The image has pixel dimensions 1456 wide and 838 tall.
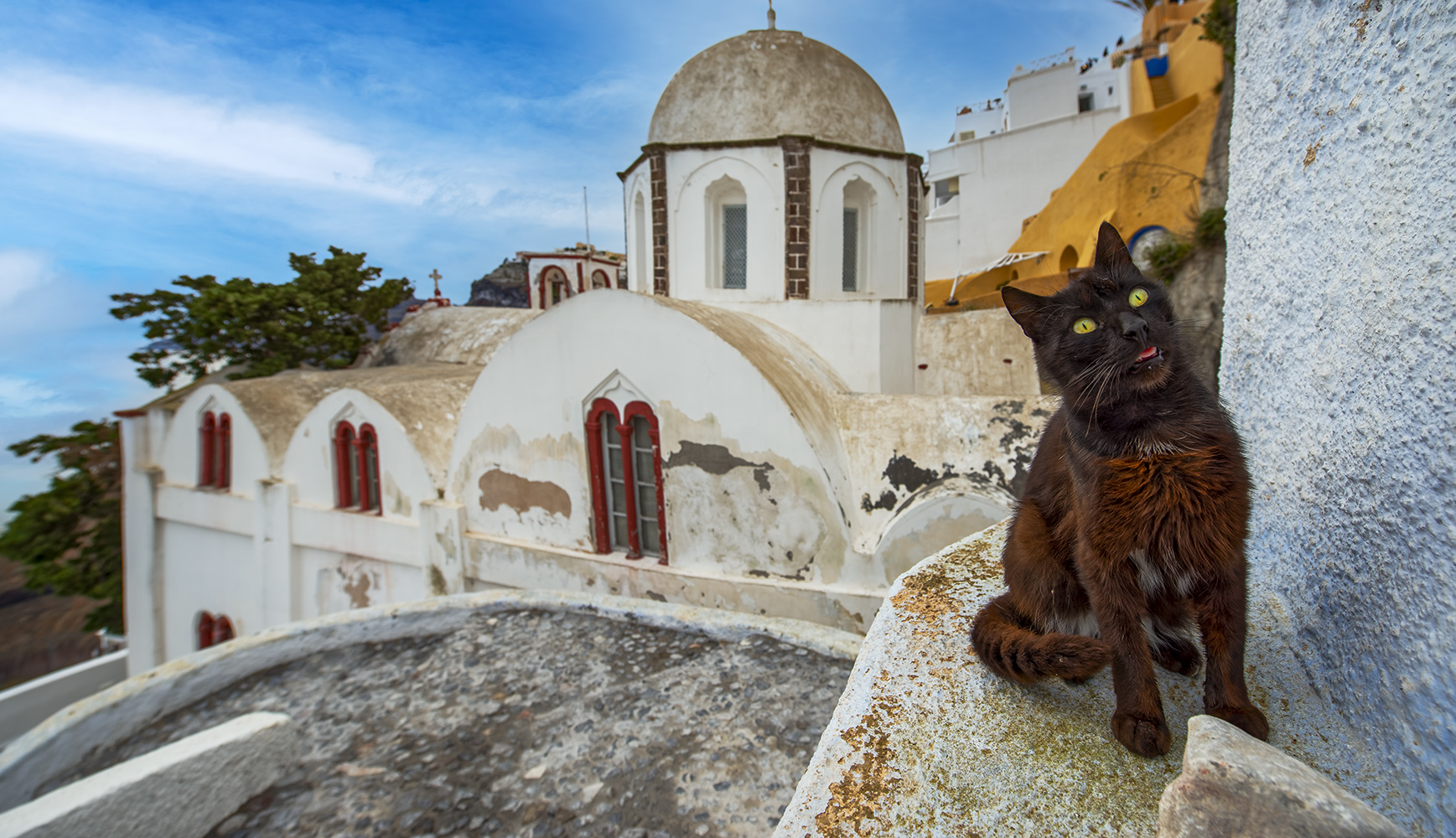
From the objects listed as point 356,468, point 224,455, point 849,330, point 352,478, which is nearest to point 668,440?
point 849,330

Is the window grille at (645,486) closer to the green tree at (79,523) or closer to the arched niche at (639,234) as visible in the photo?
the arched niche at (639,234)

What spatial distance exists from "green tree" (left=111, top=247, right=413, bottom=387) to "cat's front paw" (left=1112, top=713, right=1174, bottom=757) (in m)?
15.0

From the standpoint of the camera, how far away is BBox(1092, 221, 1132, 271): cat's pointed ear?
1.31 meters

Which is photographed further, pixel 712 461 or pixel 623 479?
pixel 623 479

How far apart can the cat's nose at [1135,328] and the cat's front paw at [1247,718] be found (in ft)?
2.20

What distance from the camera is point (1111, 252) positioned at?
1.33 metres

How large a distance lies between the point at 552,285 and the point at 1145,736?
1679 cm

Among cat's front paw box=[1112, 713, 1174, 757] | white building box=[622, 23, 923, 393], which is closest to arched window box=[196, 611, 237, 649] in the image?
white building box=[622, 23, 923, 393]

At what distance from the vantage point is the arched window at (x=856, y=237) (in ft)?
30.8

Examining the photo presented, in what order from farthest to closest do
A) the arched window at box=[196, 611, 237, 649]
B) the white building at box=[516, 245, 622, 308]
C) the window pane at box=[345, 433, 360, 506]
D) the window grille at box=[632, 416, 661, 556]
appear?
the white building at box=[516, 245, 622, 308], the arched window at box=[196, 611, 237, 649], the window pane at box=[345, 433, 360, 506], the window grille at box=[632, 416, 661, 556]

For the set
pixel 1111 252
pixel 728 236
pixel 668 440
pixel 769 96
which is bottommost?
pixel 668 440

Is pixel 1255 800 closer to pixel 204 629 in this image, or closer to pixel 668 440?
pixel 668 440

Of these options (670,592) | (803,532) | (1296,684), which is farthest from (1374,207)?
(670,592)

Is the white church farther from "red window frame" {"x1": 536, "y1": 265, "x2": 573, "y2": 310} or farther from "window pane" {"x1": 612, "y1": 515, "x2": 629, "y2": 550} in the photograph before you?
"red window frame" {"x1": 536, "y1": 265, "x2": 573, "y2": 310}
